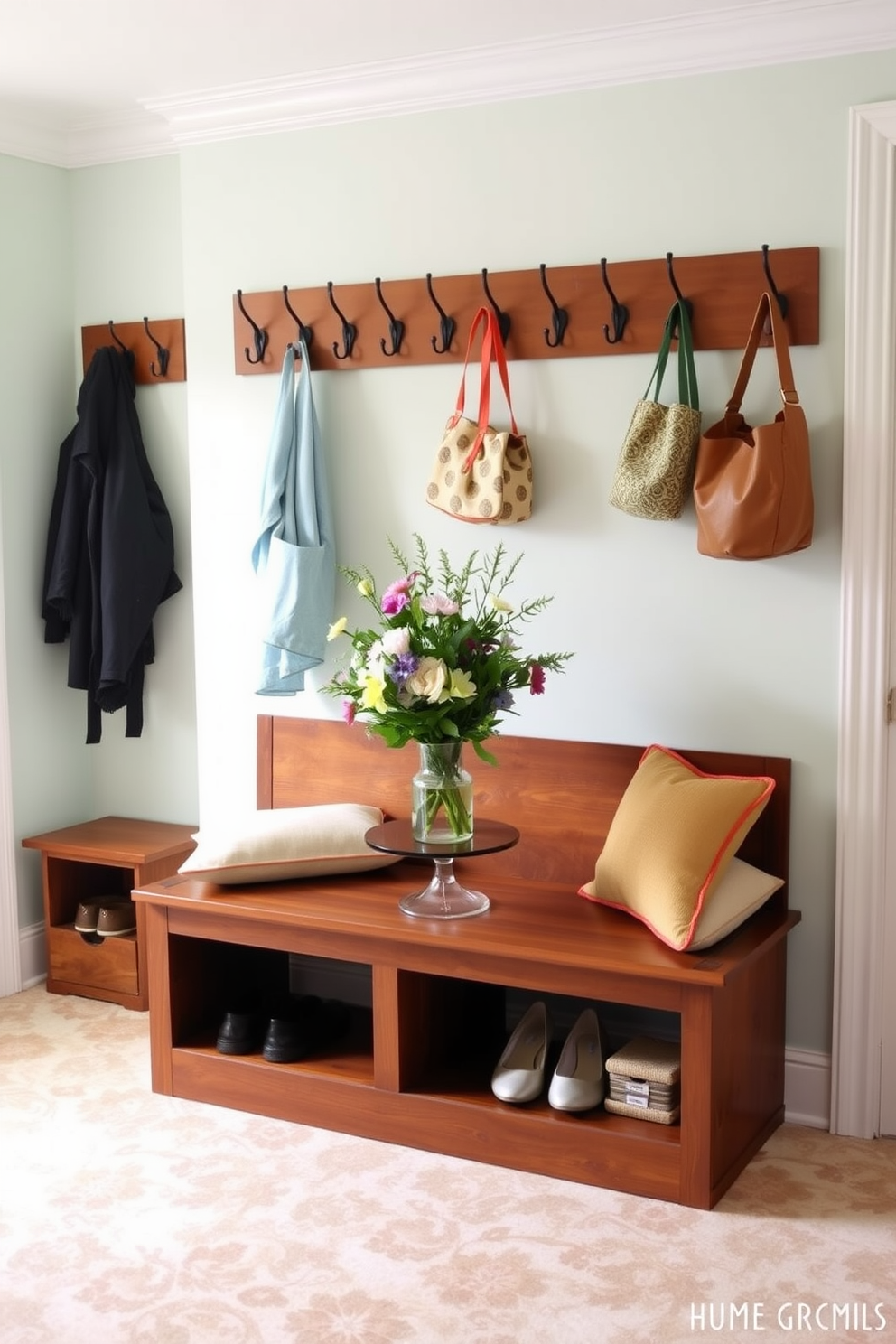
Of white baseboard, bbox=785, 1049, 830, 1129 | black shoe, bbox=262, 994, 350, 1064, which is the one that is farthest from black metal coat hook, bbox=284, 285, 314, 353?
white baseboard, bbox=785, 1049, 830, 1129

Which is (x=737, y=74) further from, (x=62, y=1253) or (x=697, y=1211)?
(x=62, y=1253)

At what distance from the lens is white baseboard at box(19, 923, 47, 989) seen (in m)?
3.83

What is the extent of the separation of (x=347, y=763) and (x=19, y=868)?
3.66 ft

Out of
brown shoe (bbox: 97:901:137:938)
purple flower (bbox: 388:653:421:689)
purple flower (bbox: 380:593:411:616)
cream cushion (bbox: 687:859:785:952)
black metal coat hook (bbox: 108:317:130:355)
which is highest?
black metal coat hook (bbox: 108:317:130:355)

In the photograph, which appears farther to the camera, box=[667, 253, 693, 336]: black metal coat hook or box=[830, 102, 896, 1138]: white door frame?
box=[667, 253, 693, 336]: black metal coat hook

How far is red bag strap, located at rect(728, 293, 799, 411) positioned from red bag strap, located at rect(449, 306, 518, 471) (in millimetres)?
527

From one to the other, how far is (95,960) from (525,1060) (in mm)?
1408

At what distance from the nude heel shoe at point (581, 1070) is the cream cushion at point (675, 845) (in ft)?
0.94

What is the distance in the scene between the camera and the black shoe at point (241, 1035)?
3062 mm

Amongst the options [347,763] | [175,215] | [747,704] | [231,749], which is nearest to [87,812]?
[231,749]

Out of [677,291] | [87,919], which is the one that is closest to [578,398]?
[677,291]

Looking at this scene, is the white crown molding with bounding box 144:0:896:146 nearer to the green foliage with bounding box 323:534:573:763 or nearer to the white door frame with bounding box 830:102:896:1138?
the white door frame with bounding box 830:102:896:1138

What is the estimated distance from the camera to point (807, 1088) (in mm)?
2951

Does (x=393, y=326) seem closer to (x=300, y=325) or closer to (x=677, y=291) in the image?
(x=300, y=325)
